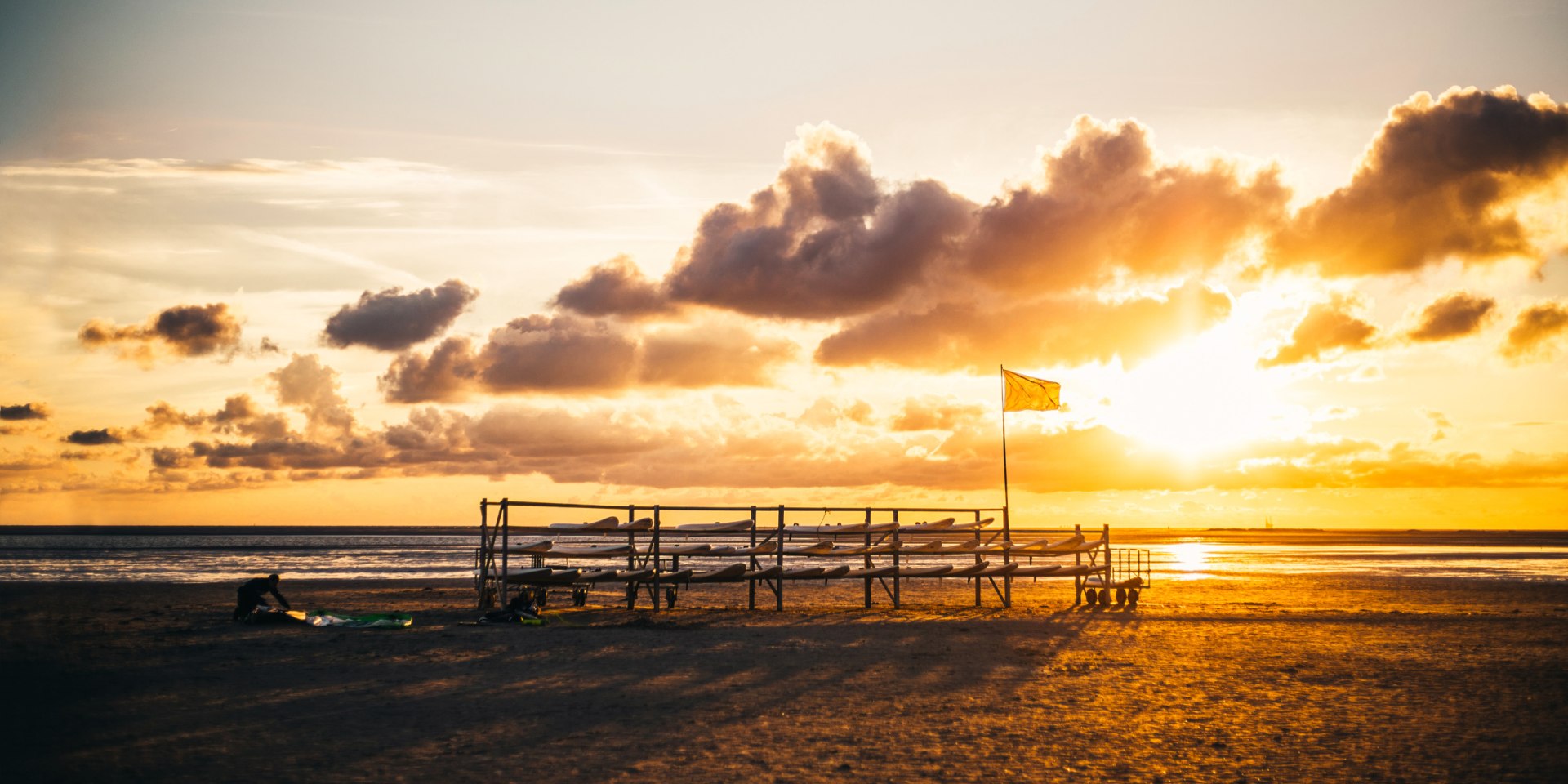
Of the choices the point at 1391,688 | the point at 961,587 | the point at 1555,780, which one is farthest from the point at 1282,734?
the point at 961,587

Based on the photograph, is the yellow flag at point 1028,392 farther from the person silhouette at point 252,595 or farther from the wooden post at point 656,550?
the person silhouette at point 252,595

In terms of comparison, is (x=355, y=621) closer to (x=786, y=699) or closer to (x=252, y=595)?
(x=252, y=595)

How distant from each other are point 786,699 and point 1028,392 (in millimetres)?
17326

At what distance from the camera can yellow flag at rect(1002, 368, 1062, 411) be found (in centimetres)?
2756

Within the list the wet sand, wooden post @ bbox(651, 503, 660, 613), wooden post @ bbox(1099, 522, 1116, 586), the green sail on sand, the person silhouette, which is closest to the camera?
the wet sand

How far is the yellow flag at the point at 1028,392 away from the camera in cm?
2756

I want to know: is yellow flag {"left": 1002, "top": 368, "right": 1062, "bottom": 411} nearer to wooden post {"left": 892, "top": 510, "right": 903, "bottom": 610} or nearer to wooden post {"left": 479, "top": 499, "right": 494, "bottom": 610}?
wooden post {"left": 892, "top": 510, "right": 903, "bottom": 610}

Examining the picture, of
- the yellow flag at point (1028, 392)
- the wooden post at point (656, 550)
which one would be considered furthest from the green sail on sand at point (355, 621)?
the yellow flag at point (1028, 392)

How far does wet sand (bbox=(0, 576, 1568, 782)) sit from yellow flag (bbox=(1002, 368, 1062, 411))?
696 cm

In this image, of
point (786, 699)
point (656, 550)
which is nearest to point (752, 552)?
point (656, 550)

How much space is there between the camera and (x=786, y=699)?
12.1 m

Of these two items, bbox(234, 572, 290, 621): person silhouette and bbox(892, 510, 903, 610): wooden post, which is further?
bbox(892, 510, 903, 610): wooden post

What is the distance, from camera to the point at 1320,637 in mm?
18891

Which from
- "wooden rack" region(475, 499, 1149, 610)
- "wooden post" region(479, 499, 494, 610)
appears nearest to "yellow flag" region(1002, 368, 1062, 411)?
"wooden rack" region(475, 499, 1149, 610)
